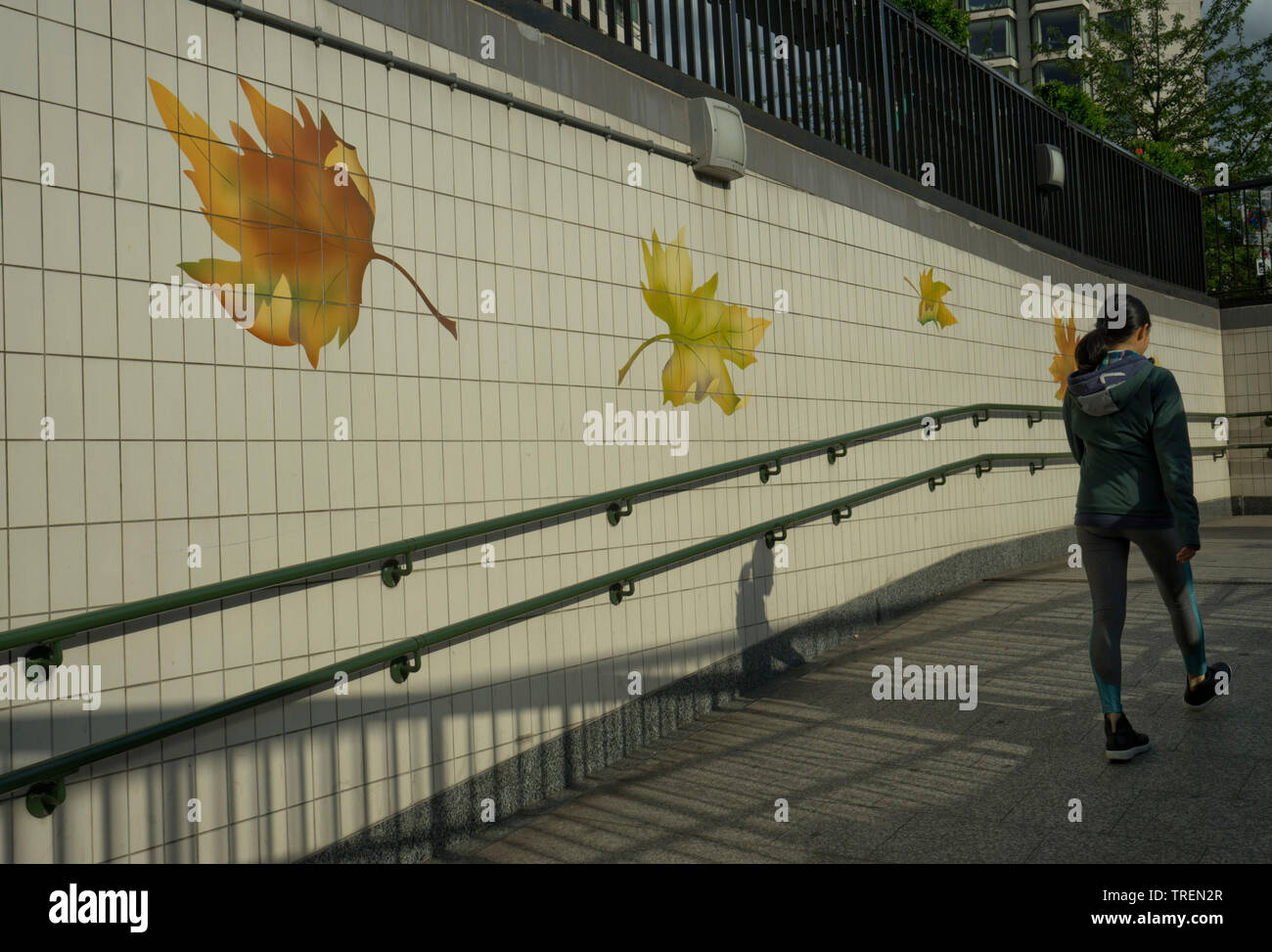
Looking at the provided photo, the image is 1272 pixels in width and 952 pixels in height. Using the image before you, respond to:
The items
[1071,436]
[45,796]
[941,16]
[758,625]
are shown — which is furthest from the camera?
[941,16]

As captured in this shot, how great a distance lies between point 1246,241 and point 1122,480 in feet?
40.1

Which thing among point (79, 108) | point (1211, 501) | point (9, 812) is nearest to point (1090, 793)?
point (9, 812)

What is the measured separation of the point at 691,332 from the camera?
19.3 feet

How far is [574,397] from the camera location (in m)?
5.12

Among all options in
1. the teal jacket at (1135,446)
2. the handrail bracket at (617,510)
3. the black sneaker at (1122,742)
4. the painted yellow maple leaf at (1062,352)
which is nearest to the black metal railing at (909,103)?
the painted yellow maple leaf at (1062,352)

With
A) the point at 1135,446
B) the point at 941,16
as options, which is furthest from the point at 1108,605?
the point at 941,16

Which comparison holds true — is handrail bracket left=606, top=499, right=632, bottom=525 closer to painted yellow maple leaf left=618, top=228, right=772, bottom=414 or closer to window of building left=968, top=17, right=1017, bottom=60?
painted yellow maple leaf left=618, top=228, right=772, bottom=414

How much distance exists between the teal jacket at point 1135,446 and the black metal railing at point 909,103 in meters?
2.96

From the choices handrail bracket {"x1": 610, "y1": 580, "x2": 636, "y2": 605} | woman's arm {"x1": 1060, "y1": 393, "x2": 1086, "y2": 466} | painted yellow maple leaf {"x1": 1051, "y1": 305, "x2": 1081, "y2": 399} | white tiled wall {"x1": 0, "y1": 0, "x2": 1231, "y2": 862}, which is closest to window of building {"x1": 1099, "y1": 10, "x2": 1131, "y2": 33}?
painted yellow maple leaf {"x1": 1051, "y1": 305, "x2": 1081, "y2": 399}

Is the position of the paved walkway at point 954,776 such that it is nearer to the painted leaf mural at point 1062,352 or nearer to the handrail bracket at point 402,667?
the handrail bracket at point 402,667

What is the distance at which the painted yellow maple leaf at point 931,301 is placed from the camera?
8.24 m

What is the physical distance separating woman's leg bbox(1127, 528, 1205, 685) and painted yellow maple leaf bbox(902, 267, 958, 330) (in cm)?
390

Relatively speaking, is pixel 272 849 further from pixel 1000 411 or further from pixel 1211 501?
pixel 1211 501

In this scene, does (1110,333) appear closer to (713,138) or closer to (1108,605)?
(1108,605)
